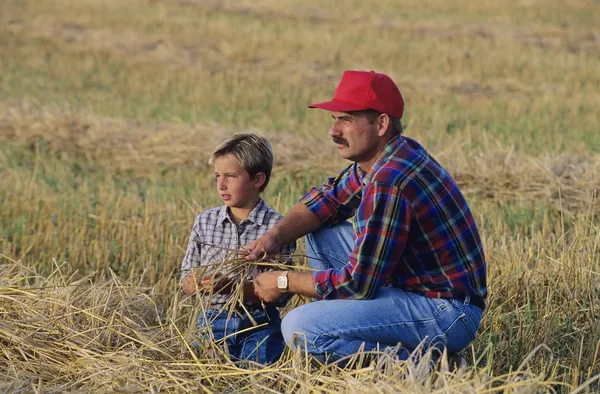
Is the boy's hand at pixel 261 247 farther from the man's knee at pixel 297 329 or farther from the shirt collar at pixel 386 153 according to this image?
the shirt collar at pixel 386 153

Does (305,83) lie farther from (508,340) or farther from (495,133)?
(508,340)

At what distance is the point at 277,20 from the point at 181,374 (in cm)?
1711

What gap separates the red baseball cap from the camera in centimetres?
364

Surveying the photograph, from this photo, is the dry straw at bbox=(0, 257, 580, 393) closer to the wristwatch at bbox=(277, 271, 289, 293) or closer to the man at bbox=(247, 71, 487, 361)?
the man at bbox=(247, 71, 487, 361)

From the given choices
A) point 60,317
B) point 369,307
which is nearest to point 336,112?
point 369,307

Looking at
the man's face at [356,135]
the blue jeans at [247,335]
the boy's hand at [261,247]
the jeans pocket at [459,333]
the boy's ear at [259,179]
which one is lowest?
the blue jeans at [247,335]

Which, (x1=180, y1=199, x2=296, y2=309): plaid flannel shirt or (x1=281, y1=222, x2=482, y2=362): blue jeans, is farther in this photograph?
(x1=180, y1=199, x2=296, y2=309): plaid flannel shirt

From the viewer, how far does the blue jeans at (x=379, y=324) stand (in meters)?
3.62

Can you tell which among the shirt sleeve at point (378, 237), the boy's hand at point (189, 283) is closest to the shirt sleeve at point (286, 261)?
the boy's hand at point (189, 283)

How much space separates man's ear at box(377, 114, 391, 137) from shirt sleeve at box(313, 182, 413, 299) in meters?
0.27

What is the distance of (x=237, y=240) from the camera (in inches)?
163

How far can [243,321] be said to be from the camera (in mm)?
4027

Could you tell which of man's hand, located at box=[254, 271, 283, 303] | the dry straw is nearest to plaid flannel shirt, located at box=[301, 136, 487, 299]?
man's hand, located at box=[254, 271, 283, 303]

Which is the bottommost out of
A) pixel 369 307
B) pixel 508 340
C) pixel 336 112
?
pixel 508 340
